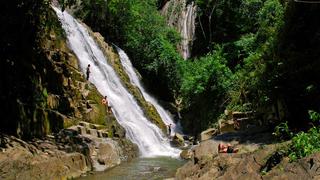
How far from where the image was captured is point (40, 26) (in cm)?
1702

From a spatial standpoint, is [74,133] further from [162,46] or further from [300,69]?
[162,46]

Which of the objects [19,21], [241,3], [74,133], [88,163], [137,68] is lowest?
[88,163]

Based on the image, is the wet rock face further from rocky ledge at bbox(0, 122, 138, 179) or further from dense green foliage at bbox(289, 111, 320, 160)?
dense green foliage at bbox(289, 111, 320, 160)

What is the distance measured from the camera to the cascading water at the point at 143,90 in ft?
97.7

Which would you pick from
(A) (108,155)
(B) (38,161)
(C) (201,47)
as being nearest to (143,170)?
(A) (108,155)

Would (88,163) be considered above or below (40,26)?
below

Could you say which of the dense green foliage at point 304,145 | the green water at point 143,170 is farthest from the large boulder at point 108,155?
the dense green foliage at point 304,145

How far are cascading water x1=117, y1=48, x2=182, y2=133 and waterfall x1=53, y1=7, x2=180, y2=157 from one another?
279 cm

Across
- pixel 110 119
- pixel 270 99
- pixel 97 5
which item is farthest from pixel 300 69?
pixel 97 5

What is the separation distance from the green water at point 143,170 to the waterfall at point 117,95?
7.45 ft

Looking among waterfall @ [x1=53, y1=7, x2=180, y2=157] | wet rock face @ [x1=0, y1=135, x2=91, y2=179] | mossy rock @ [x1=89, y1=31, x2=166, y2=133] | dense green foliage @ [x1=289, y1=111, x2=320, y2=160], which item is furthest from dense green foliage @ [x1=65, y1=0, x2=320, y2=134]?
dense green foliage @ [x1=289, y1=111, x2=320, y2=160]

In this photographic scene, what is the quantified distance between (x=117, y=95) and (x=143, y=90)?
17.0 feet

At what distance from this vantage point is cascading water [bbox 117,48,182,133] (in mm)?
29766

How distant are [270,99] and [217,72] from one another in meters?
13.6
